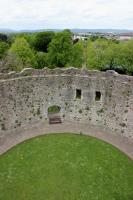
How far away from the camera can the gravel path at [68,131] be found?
23.3 m

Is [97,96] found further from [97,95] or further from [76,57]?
[76,57]

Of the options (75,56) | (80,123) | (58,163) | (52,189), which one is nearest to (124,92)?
(80,123)

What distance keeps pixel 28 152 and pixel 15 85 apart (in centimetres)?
626

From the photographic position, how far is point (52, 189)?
18.3 metres

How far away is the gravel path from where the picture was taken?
76.5 ft

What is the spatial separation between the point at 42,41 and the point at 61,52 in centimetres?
1473

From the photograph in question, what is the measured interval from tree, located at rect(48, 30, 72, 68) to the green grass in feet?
64.0

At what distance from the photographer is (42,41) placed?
183ft

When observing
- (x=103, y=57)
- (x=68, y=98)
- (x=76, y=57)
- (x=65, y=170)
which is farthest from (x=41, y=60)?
(x=65, y=170)

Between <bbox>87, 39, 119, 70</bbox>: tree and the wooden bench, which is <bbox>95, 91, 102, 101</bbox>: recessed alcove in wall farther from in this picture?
<bbox>87, 39, 119, 70</bbox>: tree

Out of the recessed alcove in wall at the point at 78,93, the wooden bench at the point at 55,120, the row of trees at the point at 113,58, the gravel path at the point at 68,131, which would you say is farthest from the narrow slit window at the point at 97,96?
the row of trees at the point at 113,58

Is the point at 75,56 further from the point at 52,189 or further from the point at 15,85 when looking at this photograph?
the point at 52,189

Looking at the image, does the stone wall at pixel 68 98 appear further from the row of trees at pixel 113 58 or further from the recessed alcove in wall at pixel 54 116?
the row of trees at pixel 113 58

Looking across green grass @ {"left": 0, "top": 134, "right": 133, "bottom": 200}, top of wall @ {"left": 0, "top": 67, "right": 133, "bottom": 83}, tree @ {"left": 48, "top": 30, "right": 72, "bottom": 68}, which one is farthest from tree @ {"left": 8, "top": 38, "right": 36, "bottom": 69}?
green grass @ {"left": 0, "top": 134, "right": 133, "bottom": 200}
